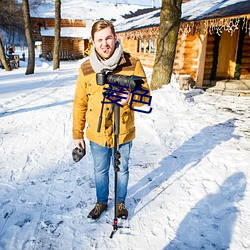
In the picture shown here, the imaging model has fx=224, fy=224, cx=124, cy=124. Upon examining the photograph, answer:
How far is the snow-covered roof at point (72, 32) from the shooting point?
95.4 ft

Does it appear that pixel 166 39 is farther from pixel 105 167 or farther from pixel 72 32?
pixel 72 32

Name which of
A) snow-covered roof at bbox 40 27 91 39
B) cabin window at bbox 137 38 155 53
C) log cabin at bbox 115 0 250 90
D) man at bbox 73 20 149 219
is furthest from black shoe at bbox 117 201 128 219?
snow-covered roof at bbox 40 27 91 39

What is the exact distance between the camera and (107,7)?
1391 inches

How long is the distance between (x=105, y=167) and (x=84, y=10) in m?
36.6

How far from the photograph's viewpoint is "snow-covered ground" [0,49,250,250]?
2230 mm

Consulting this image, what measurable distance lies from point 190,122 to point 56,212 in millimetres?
4070

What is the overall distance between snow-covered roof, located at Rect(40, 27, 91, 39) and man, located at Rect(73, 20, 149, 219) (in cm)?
Answer: 2895

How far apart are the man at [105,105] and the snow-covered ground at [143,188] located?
0.33 metres

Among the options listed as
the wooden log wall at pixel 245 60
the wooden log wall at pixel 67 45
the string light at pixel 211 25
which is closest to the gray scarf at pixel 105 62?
the string light at pixel 211 25

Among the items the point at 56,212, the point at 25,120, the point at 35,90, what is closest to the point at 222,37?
the point at 35,90

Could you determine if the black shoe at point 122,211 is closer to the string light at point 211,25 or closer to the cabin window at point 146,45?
the string light at point 211,25

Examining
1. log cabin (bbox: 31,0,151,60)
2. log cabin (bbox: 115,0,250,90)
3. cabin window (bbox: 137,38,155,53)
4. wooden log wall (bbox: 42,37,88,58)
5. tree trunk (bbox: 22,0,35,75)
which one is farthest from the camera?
wooden log wall (bbox: 42,37,88,58)

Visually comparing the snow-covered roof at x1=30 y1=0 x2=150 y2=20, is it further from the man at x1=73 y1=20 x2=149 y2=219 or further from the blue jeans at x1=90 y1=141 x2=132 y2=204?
the blue jeans at x1=90 y1=141 x2=132 y2=204

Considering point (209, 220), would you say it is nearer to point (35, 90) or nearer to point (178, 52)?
point (35, 90)
